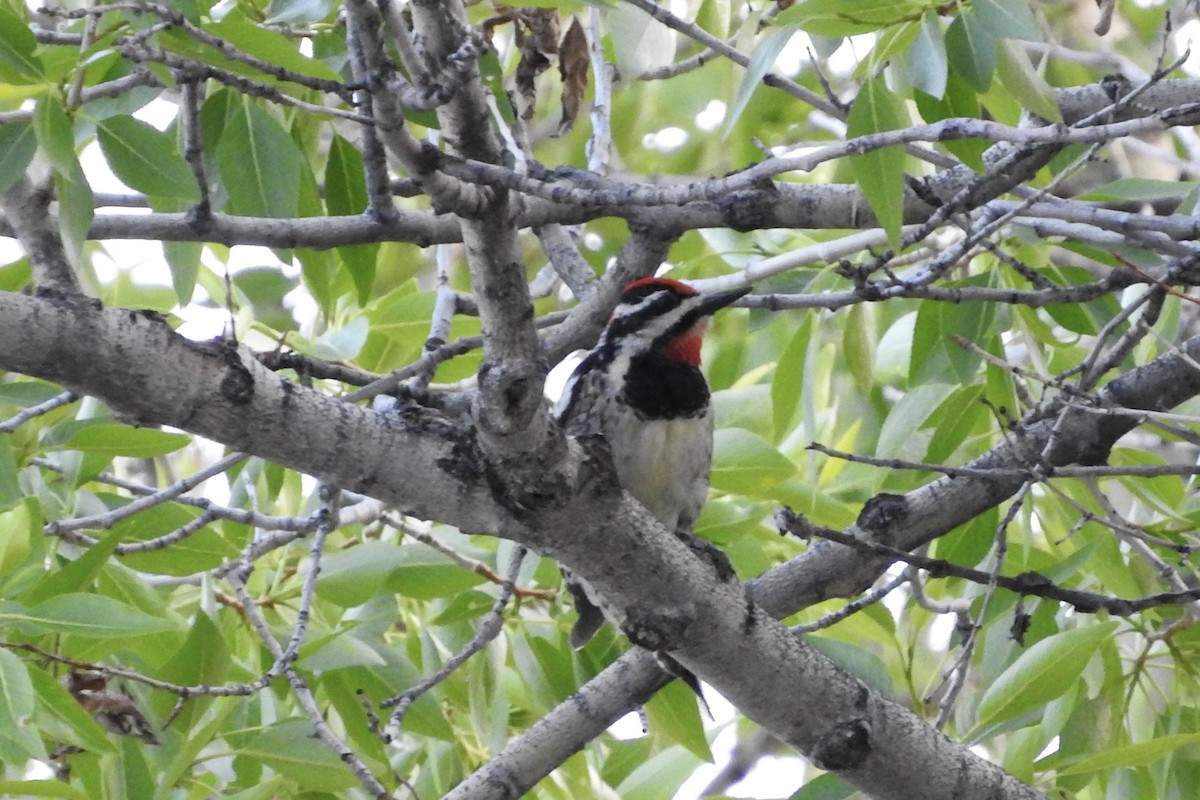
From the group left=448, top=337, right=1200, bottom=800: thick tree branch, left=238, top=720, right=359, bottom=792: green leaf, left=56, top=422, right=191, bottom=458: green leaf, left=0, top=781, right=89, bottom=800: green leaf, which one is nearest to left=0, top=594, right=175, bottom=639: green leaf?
left=0, top=781, right=89, bottom=800: green leaf

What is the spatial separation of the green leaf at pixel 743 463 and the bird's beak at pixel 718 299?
0.91 ft

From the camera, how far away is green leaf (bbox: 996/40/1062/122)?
2.32m

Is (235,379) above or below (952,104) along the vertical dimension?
below

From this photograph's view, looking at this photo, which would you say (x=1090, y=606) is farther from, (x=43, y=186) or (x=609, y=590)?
(x=43, y=186)

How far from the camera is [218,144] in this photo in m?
2.52

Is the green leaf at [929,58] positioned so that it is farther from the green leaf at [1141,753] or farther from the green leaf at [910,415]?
the green leaf at [1141,753]

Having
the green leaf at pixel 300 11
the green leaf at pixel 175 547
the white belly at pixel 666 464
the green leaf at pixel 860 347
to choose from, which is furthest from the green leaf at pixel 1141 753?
the green leaf at pixel 300 11

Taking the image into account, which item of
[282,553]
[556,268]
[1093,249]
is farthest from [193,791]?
[1093,249]

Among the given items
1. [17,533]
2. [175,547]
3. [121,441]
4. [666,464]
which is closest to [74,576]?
[17,533]

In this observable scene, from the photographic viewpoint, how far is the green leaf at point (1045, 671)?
259 centimetres

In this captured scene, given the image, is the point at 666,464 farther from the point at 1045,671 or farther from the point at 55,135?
the point at 55,135

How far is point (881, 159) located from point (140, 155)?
44.2 inches

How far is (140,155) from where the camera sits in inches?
85.4

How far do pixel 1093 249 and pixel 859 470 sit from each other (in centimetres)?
85
